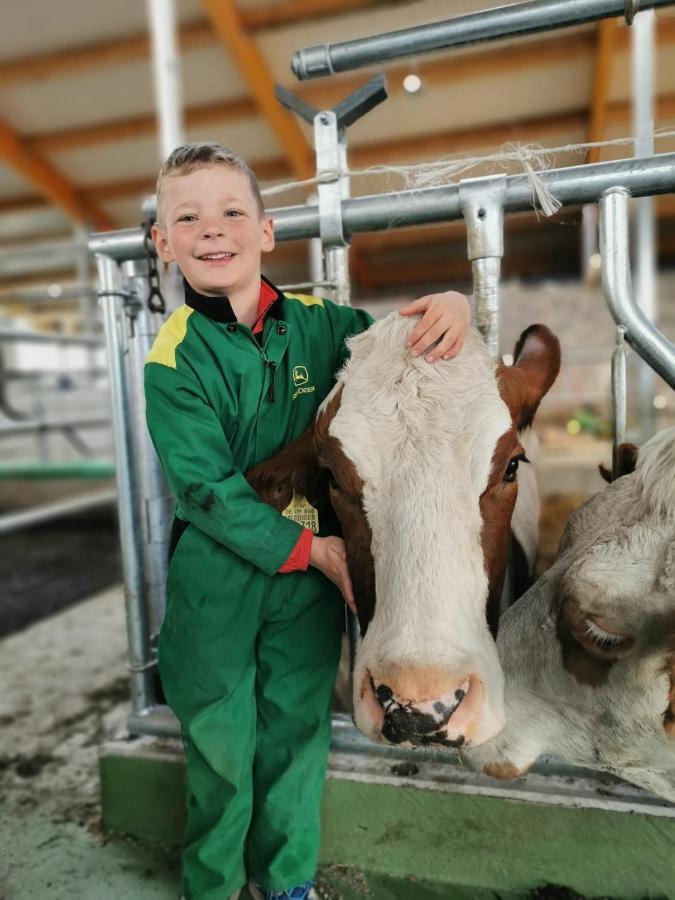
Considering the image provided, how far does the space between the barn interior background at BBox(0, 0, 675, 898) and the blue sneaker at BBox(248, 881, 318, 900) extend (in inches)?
10.7

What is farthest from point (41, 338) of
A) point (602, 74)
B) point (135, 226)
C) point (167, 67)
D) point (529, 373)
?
point (602, 74)

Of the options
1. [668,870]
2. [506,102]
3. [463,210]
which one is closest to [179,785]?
[668,870]

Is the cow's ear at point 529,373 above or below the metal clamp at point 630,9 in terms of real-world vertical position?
below

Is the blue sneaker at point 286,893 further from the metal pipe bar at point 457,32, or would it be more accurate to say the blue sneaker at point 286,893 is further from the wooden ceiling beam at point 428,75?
the wooden ceiling beam at point 428,75

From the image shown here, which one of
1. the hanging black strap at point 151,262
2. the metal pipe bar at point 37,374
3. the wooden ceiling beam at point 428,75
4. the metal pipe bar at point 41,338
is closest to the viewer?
the hanging black strap at point 151,262

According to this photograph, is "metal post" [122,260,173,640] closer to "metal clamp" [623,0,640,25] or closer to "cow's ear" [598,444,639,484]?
"cow's ear" [598,444,639,484]

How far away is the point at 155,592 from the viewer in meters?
1.72

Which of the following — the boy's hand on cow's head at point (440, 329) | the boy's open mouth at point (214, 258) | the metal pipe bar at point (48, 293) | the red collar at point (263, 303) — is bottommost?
the boy's hand on cow's head at point (440, 329)

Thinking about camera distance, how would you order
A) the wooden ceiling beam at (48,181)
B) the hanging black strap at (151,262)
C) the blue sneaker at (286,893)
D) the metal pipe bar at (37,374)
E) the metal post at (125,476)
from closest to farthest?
the blue sneaker at (286,893) → the hanging black strap at (151,262) → the metal post at (125,476) → the metal pipe bar at (37,374) → the wooden ceiling beam at (48,181)

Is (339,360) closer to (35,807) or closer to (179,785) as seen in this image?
(179,785)

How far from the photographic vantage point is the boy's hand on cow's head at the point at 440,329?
3.84ft

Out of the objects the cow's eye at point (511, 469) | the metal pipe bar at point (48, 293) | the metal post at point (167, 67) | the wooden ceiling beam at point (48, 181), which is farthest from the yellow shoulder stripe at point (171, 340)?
the wooden ceiling beam at point (48, 181)

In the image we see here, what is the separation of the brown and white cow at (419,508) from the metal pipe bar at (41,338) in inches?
128

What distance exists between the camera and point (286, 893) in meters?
1.35
